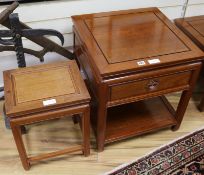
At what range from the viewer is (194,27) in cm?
150

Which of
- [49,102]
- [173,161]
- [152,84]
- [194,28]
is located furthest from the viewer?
[194,28]

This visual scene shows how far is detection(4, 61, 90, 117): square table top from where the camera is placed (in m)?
1.01

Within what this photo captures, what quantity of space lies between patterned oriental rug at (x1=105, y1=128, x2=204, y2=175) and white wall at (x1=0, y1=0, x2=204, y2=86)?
73 centimetres

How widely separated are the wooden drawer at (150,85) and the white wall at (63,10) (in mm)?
542

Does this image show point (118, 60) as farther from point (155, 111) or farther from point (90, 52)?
point (155, 111)

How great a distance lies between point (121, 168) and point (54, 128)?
0.43 metres

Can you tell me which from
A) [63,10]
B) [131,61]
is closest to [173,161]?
[131,61]

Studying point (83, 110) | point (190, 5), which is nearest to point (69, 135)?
point (83, 110)

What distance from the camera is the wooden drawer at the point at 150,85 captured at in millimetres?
1071

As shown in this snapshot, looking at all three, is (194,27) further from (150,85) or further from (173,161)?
(173,161)

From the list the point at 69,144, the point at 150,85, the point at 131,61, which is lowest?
the point at 69,144

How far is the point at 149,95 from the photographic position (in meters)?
1.15

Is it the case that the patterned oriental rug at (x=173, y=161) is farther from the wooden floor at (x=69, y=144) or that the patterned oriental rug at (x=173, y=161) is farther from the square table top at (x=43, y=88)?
the square table top at (x=43, y=88)

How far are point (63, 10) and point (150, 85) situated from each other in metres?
0.60
